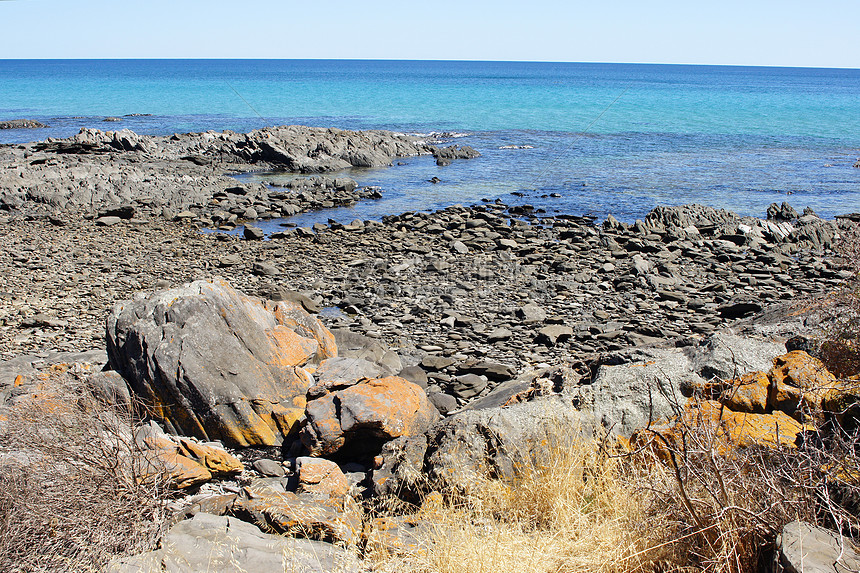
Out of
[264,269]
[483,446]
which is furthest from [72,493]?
[264,269]

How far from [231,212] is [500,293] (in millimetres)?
11488

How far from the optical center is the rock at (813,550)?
2.75 m

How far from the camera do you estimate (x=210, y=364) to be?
21.6 feet

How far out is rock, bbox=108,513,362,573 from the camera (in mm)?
3709

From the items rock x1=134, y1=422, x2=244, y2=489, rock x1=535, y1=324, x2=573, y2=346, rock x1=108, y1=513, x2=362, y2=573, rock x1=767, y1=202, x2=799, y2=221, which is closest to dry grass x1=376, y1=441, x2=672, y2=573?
rock x1=108, y1=513, x2=362, y2=573

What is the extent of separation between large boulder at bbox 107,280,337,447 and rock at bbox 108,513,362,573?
7.29ft

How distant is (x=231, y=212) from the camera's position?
20.2 meters

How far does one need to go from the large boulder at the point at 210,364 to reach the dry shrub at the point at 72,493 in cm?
133

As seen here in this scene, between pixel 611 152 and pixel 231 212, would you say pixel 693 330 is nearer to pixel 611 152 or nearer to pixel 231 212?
pixel 231 212

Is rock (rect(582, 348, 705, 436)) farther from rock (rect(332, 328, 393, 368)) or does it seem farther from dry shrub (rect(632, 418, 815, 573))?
rock (rect(332, 328, 393, 368))

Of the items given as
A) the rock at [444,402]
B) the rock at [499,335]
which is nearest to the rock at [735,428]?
the rock at [444,402]

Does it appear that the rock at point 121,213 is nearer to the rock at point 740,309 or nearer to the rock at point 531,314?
the rock at point 531,314

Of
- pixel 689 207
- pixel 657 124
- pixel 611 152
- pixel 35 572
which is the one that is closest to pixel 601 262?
pixel 689 207

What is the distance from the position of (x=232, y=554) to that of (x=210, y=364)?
3.09 metres
